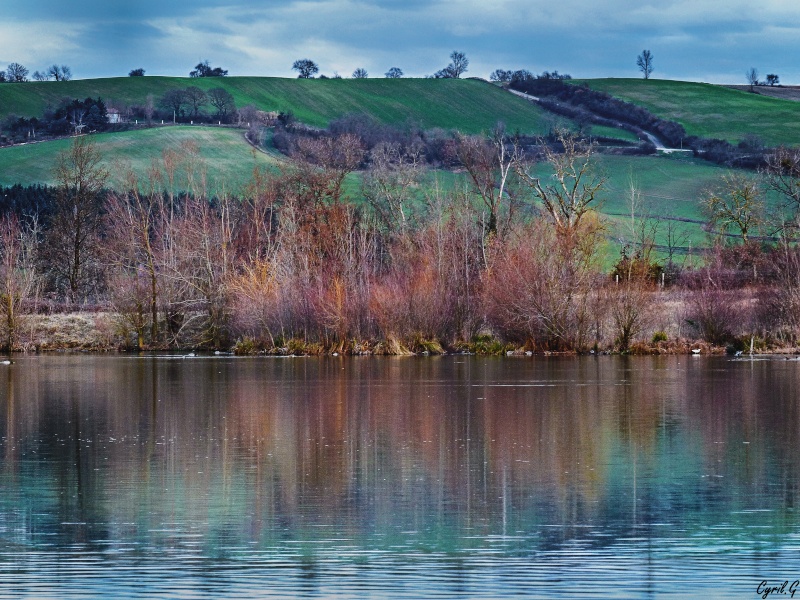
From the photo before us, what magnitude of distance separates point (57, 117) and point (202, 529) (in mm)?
121579

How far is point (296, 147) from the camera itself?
119375mm

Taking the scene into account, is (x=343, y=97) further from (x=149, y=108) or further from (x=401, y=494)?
(x=401, y=494)

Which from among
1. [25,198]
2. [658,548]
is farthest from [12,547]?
[25,198]

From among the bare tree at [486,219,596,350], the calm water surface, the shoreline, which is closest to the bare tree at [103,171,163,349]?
the shoreline

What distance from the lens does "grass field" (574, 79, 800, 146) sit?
422 feet

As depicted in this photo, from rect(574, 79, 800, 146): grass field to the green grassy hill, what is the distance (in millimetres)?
13451

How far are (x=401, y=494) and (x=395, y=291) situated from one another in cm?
3779

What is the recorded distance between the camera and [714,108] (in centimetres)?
14050

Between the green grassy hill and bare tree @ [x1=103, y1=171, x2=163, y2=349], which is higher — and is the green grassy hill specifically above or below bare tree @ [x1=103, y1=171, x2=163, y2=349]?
above

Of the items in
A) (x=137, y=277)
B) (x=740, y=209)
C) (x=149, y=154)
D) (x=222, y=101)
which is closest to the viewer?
(x=137, y=277)

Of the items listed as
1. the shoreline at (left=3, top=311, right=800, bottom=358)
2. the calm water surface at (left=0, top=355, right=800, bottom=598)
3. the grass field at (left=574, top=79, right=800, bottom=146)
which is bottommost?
the calm water surface at (left=0, top=355, right=800, bottom=598)

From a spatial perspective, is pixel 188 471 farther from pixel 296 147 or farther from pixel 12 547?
pixel 296 147

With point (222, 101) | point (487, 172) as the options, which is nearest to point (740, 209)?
point (487, 172)

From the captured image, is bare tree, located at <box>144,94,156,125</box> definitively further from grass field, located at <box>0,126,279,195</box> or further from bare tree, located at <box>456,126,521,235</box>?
bare tree, located at <box>456,126,521,235</box>
